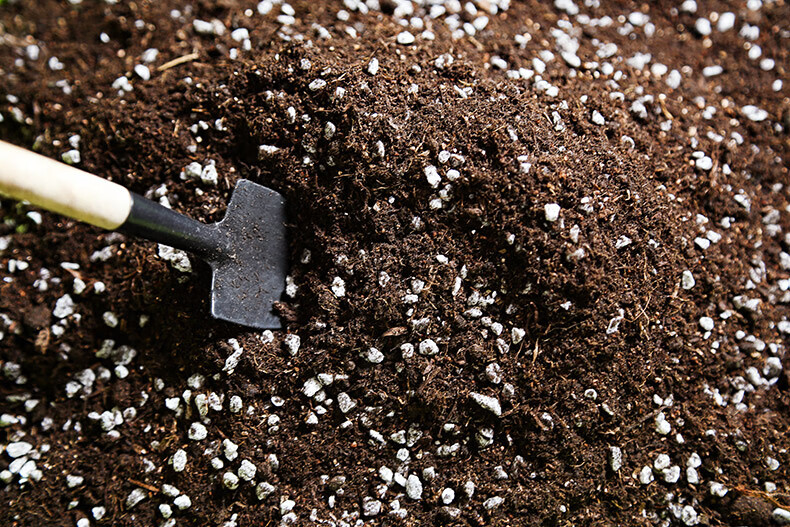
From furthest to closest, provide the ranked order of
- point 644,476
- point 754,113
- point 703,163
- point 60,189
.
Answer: point 754,113 → point 703,163 → point 644,476 → point 60,189

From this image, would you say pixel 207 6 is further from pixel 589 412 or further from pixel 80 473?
pixel 589 412

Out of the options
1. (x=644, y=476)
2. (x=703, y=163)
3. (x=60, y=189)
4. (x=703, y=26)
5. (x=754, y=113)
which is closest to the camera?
(x=60, y=189)

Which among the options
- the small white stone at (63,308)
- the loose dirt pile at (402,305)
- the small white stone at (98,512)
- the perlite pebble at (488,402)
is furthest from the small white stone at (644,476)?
the small white stone at (63,308)

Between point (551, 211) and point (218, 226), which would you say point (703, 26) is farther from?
point (218, 226)

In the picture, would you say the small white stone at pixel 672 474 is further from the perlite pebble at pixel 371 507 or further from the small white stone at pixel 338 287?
the small white stone at pixel 338 287

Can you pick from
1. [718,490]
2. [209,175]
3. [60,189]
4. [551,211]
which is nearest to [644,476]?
[718,490]

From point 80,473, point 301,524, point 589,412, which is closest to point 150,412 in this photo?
point 80,473

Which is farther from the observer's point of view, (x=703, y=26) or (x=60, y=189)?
(x=703, y=26)

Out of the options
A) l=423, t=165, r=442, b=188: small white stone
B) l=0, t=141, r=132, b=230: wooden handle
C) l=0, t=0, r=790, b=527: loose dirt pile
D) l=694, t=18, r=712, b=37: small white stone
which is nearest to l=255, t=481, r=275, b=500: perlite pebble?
l=0, t=0, r=790, b=527: loose dirt pile
